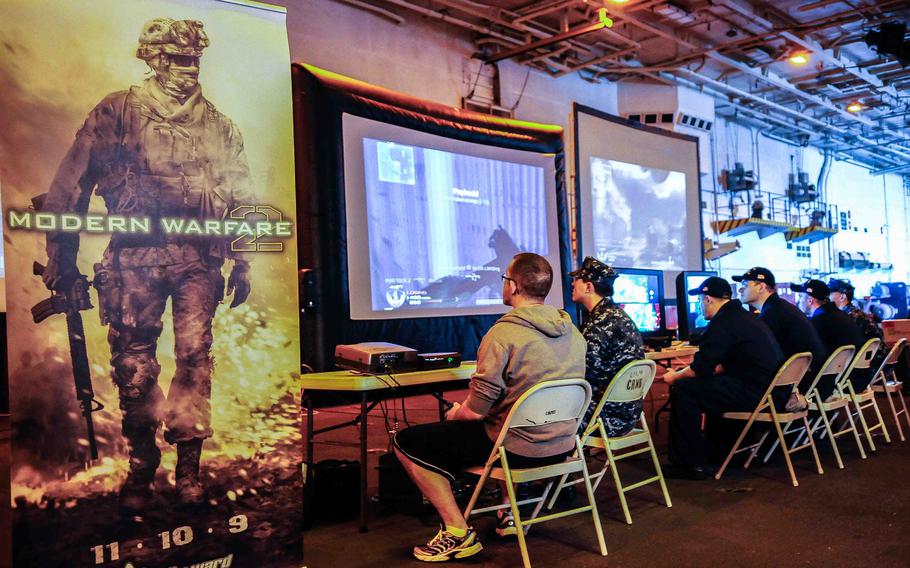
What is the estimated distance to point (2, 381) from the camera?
24.4 feet

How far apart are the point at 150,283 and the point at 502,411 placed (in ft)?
4.53

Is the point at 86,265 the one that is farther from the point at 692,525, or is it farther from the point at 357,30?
the point at 357,30

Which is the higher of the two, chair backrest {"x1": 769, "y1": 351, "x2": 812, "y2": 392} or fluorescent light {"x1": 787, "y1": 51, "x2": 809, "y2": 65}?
fluorescent light {"x1": 787, "y1": 51, "x2": 809, "y2": 65}

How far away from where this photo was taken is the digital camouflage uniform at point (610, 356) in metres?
3.63

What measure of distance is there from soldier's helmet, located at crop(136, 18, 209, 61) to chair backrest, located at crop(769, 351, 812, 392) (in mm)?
3335

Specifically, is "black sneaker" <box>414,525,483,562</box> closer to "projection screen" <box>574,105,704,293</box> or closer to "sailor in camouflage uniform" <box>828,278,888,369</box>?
"sailor in camouflage uniform" <box>828,278,888,369</box>

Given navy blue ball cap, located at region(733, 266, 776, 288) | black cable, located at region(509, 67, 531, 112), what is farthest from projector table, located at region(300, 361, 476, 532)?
black cable, located at region(509, 67, 531, 112)

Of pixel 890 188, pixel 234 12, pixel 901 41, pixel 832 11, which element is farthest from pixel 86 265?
pixel 890 188

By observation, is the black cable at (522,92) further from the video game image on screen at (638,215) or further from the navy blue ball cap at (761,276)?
the navy blue ball cap at (761,276)

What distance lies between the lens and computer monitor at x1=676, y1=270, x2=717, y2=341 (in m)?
5.89

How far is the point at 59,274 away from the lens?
87.9 inches

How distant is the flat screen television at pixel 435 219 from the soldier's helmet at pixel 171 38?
169 inches

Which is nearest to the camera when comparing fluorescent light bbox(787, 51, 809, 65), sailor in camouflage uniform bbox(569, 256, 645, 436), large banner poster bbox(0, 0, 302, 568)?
large banner poster bbox(0, 0, 302, 568)

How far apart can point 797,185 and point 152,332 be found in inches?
612
